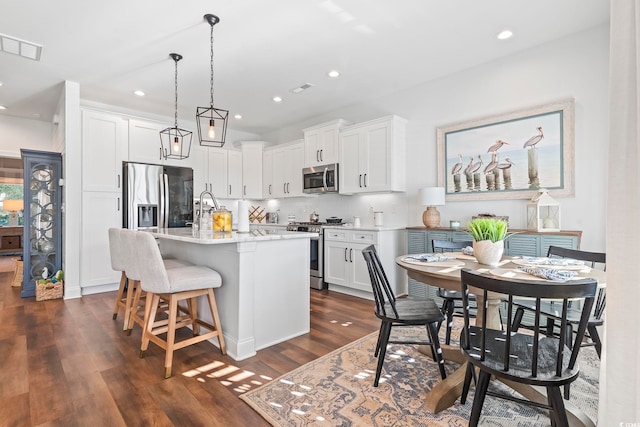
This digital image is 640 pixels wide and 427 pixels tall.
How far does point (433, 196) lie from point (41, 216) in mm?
5268

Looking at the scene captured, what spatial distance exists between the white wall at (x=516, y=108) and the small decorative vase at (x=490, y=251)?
5.37 feet

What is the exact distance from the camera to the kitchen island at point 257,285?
7.91 ft

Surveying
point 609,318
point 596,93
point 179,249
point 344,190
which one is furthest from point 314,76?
point 609,318

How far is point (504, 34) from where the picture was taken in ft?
9.95

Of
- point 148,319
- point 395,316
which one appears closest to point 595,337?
point 395,316

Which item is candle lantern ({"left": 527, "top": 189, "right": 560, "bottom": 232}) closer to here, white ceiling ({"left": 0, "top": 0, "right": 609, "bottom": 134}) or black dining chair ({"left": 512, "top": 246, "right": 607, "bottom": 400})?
black dining chair ({"left": 512, "top": 246, "right": 607, "bottom": 400})

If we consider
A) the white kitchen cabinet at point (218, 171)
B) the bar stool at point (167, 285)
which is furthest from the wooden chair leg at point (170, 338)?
the white kitchen cabinet at point (218, 171)

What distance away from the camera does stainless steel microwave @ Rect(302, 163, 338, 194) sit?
487 centimetres

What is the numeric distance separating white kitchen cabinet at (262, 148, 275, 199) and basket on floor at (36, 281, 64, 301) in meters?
3.43

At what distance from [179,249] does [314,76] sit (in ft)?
8.51

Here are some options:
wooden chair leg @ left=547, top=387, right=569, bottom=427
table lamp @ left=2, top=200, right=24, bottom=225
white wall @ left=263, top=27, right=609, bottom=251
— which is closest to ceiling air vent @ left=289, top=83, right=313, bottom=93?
white wall @ left=263, top=27, right=609, bottom=251

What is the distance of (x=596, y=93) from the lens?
2.92 meters

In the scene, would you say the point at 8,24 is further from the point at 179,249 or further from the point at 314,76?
the point at 314,76

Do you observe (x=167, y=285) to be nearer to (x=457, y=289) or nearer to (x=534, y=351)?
(x=457, y=289)
